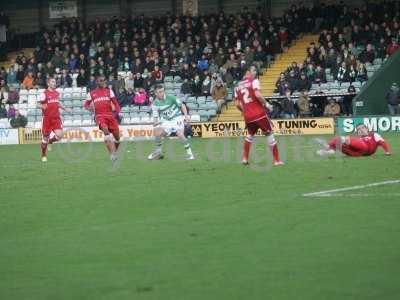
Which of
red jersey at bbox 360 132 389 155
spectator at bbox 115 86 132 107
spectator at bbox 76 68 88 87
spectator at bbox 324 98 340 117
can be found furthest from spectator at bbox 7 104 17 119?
red jersey at bbox 360 132 389 155

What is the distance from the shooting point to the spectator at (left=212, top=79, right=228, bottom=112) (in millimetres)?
37781

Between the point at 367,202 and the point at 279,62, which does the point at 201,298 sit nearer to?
the point at 367,202

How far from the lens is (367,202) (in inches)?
504

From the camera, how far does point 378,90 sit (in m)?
35.1

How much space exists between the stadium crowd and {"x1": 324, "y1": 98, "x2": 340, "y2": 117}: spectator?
10 centimetres

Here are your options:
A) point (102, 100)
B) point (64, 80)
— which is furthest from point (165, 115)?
point (64, 80)

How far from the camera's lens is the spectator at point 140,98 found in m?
38.9

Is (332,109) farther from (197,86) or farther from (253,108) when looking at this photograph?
(253,108)

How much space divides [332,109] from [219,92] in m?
4.68

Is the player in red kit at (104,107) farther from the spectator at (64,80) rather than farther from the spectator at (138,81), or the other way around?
the spectator at (64,80)

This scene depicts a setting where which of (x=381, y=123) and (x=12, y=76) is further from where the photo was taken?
(x=12, y=76)

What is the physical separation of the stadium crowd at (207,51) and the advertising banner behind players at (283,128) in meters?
0.90

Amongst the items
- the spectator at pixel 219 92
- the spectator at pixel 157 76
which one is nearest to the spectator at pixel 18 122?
the spectator at pixel 157 76

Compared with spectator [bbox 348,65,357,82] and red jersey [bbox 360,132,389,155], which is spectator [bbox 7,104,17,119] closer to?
spectator [bbox 348,65,357,82]
